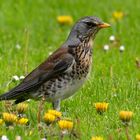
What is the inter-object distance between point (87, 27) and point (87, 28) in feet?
0.05

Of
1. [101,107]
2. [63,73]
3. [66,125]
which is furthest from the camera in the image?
[63,73]

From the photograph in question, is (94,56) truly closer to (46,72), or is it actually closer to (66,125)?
(46,72)

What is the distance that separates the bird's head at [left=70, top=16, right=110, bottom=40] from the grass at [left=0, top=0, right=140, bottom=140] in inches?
30.1

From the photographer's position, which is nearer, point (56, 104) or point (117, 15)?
point (56, 104)

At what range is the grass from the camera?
24.7 ft

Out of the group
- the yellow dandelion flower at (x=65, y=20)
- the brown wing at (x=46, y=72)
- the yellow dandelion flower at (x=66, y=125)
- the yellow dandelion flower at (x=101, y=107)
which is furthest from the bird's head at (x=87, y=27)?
the yellow dandelion flower at (x=65, y=20)

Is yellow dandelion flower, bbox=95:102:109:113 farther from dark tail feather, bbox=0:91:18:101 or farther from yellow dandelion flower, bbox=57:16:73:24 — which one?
yellow dandelion flower, bbox=57:16:73:24

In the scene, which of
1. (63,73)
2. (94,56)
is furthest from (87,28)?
(94,56)

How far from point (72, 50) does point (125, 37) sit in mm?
4435

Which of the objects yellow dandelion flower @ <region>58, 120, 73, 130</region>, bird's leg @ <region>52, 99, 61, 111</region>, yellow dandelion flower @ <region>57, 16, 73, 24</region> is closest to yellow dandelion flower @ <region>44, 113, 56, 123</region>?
yellow dandelion flower @ <region>58, 120, 73, 130</region>

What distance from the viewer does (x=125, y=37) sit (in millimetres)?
12422

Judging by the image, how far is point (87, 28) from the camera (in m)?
8.33

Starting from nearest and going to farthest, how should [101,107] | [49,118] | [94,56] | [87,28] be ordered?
1. [49,118]
2. [101,107]
3. [87,28]
4. [94,56]

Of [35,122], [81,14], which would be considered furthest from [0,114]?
[81,14]
